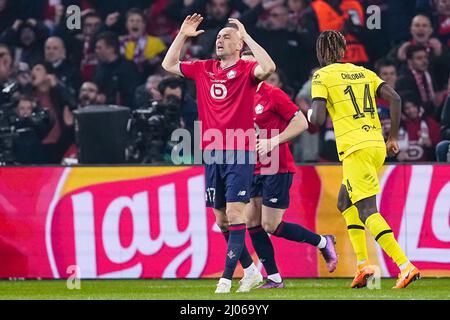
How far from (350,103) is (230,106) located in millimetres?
958

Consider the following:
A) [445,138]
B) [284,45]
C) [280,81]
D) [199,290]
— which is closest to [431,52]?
[445,138]

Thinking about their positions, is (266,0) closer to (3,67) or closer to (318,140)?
(318,140)

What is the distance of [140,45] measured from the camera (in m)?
15.3

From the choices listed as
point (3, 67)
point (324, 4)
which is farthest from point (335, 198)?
point (3, 67)

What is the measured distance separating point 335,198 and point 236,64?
7.58 feet

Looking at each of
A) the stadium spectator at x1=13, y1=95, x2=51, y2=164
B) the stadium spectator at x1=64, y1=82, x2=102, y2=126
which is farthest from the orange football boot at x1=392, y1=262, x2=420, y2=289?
the stadium spectator at x1=64, y1=82, x2=102, y2=126

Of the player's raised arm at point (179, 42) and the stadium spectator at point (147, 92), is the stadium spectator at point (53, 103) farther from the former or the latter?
the player's raised arm at point (179, 42)

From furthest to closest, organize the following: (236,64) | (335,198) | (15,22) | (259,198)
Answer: (15,22) → (335,198) → (259,198) → (236,64)

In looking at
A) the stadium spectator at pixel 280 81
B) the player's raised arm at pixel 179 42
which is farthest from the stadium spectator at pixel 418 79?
the player's raised arm at pixel 179 42

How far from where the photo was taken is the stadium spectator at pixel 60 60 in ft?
50.1

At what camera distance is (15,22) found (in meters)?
15.8

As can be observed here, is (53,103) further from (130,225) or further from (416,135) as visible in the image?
(416,135)

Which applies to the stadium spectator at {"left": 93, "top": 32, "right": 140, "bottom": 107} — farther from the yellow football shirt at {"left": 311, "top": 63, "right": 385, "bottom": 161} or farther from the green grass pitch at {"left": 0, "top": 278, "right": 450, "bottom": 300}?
the yellow football shirt at {"left": 311, "top": 63, "right": 385, "bottom": 161}

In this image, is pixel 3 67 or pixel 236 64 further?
pixel 3 67
